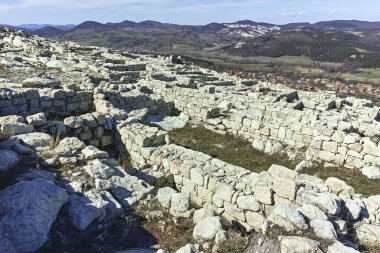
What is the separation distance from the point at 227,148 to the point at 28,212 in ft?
32.8

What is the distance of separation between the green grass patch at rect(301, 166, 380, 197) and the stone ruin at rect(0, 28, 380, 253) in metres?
0.28

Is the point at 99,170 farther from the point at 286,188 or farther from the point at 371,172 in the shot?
the point at 371,172

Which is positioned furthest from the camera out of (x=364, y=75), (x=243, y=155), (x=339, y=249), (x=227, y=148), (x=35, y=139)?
(x=364, y=75)

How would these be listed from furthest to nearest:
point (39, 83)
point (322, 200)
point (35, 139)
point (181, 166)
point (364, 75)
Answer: point (364, 75) → point (39, 83) → point (181, 166) → point (35, 139) → point (322, 200)

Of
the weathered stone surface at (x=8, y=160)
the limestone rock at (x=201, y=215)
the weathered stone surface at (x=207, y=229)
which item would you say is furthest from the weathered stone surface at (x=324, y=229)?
the weathered stone surface at (x=8, y=160)

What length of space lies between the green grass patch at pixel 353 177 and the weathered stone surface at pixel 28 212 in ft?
28.0

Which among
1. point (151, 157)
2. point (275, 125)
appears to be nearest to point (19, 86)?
point (151, 157)

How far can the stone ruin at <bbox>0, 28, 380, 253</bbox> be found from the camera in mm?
6012

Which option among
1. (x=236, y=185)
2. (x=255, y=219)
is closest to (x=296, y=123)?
(x=236, y=185)

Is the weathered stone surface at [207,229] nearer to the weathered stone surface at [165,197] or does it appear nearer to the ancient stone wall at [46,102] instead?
the weathered stone surface at [165,197]

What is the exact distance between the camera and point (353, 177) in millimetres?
11883

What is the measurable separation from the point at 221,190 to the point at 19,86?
37.1ft

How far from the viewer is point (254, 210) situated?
25.1ft

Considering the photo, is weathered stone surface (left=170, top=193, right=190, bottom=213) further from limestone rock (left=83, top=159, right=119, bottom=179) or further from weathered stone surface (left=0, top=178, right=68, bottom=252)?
weathered stone surface (left=0, top=178, right=68, bottom=252)
